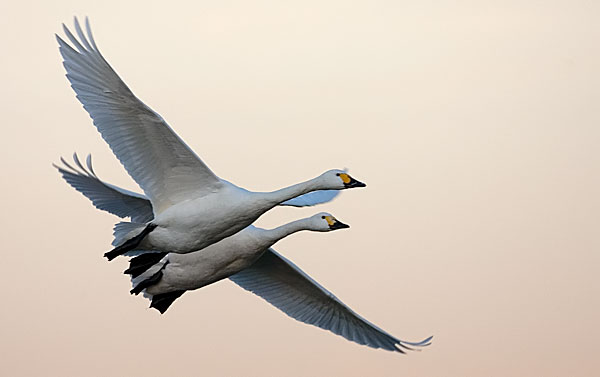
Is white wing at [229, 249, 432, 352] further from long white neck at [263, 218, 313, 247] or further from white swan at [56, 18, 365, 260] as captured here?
white swan at [56, 18, 365, 260]

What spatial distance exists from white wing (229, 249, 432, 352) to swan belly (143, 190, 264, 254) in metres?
3.42

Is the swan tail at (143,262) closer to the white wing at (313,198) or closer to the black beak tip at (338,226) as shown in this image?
the black beak tip at (338,226)

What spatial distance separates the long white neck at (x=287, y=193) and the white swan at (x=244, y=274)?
4.35 feet

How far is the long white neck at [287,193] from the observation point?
64.8 feet

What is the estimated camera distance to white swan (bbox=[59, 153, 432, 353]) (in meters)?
21.3

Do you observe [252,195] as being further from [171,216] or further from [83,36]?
[83,36]

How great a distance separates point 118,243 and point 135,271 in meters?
0.93

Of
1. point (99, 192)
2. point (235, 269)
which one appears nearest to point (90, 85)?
point (235, 269)

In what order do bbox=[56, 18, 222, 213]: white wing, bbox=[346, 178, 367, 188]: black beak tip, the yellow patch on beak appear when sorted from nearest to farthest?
bbox=[56, 18, 222, 213]: white wing < bbox=[346, 178, 367, 188]: black beak tip < the yellow patch on beak

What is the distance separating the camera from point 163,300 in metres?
22.4

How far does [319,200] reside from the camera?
25906mm

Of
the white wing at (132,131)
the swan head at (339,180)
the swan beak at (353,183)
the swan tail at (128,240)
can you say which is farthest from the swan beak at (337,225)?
the swan tail at (128,240)

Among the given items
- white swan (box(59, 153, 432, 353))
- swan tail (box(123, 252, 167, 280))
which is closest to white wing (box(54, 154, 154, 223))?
white swan (box(59, 153, 432, 353))

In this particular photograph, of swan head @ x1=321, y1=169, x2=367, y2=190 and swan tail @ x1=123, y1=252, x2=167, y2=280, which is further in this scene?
swan tail @ x1=123, y1=252, x2=167, y2=280
